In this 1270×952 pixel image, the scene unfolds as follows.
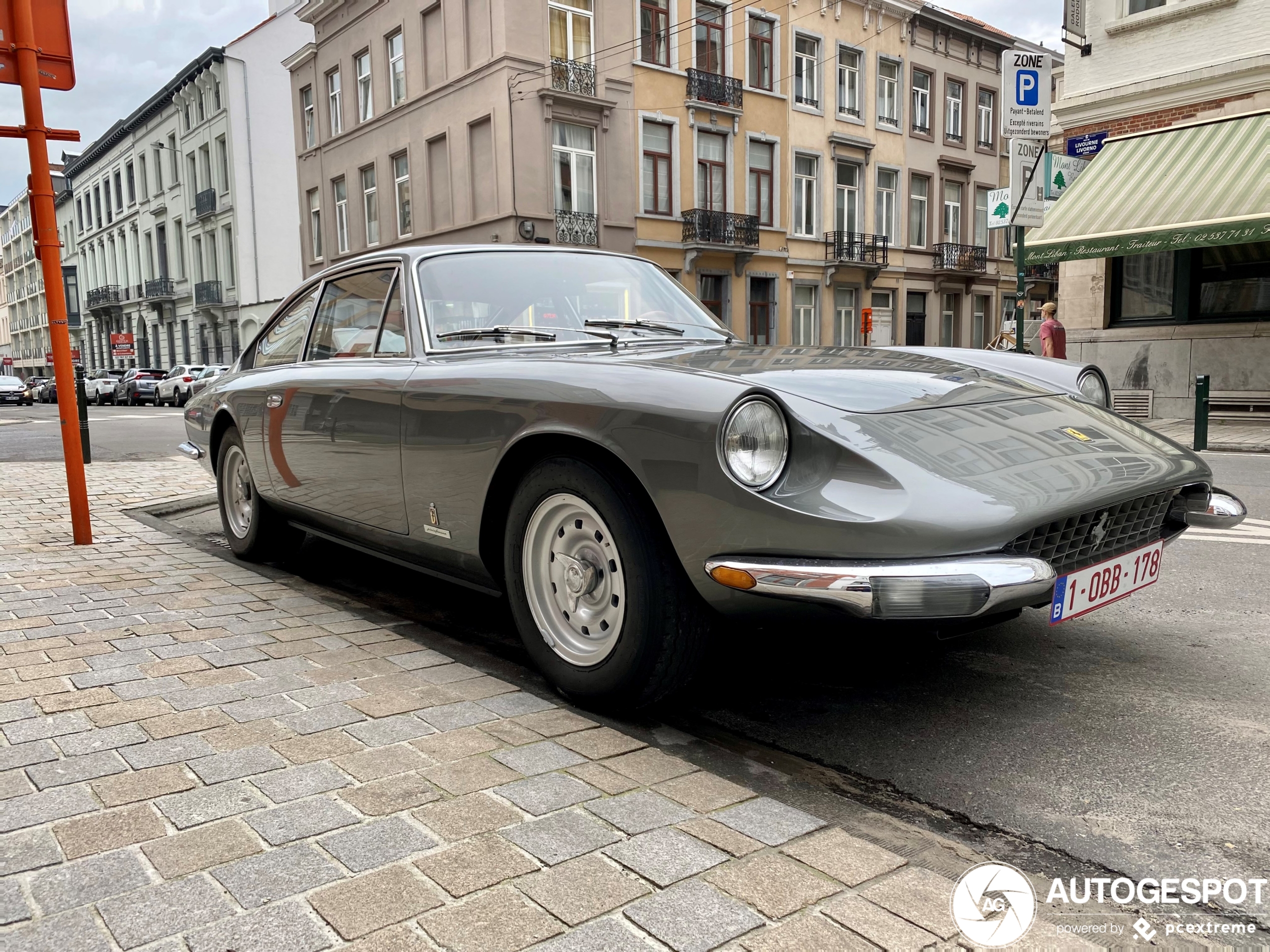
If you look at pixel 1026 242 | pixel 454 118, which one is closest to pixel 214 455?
pixel 1026 242

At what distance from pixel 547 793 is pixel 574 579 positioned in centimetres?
71

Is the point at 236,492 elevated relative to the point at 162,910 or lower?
elevated

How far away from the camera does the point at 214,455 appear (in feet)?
17.3

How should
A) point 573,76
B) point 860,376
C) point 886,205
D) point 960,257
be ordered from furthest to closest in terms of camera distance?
point 960,257 → point 886,205 → point 573,76 → point 860,376

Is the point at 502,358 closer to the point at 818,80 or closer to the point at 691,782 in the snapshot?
the point at 691,782

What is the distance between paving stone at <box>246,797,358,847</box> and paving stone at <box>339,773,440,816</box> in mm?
39

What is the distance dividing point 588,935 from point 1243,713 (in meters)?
2.16

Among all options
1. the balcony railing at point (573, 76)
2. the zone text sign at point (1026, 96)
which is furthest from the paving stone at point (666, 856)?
the balcony railing at point (573, 76)

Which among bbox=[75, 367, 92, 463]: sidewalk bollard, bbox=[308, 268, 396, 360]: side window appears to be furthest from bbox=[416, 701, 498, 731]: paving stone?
bbox=[75, 367, 92, 463]: sidewalk bollard

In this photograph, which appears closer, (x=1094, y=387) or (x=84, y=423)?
(x=1094, y=387)

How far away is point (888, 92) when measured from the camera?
30938 mm

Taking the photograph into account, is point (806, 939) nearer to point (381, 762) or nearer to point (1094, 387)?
point (381, 762)

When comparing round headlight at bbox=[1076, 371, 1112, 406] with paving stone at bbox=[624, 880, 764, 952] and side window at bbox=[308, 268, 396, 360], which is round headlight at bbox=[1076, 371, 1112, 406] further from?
side window at bbox=[308, 268, 396, 360]

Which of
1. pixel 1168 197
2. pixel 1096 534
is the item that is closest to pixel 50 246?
pixel 1096 534
